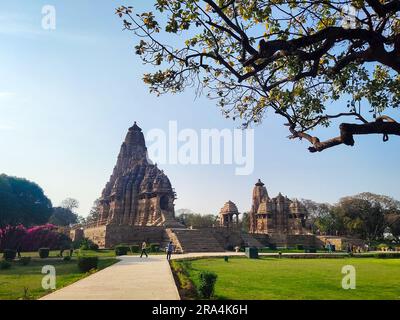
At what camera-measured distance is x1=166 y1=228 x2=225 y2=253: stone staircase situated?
3528cm

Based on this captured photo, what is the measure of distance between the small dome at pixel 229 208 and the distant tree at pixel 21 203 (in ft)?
81.8

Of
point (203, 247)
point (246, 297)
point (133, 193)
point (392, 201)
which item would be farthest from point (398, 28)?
point (392, 201)

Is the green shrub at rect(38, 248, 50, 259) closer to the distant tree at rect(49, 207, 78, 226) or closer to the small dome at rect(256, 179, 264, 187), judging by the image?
the small dome at rect(256, 179, 264, 187)

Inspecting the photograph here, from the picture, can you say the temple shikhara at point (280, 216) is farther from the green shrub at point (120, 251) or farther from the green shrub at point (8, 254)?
the green shrub at point (8, 254)

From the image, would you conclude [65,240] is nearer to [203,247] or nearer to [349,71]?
[203,247]

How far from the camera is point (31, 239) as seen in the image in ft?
105

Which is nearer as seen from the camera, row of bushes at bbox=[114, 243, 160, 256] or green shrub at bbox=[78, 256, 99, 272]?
green shrub at bbox=[78, 256, 99, 272]

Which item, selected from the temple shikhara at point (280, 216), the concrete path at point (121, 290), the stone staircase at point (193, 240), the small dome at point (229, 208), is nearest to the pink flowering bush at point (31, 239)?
the stone staircase at point (193, 240)

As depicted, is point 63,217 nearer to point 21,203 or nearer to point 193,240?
point 21,203

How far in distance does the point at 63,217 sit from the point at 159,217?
47127 millimetres

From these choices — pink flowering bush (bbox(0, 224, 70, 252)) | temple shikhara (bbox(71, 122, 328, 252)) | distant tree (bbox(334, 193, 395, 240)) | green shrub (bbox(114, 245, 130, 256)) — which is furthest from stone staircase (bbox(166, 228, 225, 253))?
distant tree (bbox(334, 193, 395, 240))

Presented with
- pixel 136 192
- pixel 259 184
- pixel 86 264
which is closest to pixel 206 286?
pixel 86 264

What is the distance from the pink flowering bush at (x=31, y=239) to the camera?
3119cm

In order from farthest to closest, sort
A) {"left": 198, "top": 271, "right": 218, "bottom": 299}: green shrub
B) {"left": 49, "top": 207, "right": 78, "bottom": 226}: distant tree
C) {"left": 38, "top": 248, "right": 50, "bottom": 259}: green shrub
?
{"left": 49, "top": 207, "right": 78, "bottom": 226}: distant tree < {"left": 38, "top": 248, "right": 50, "bottom": 259}: green shrub < {"left": 198, "top": 271, "right": 218, "bottom": 299}: green shrub
